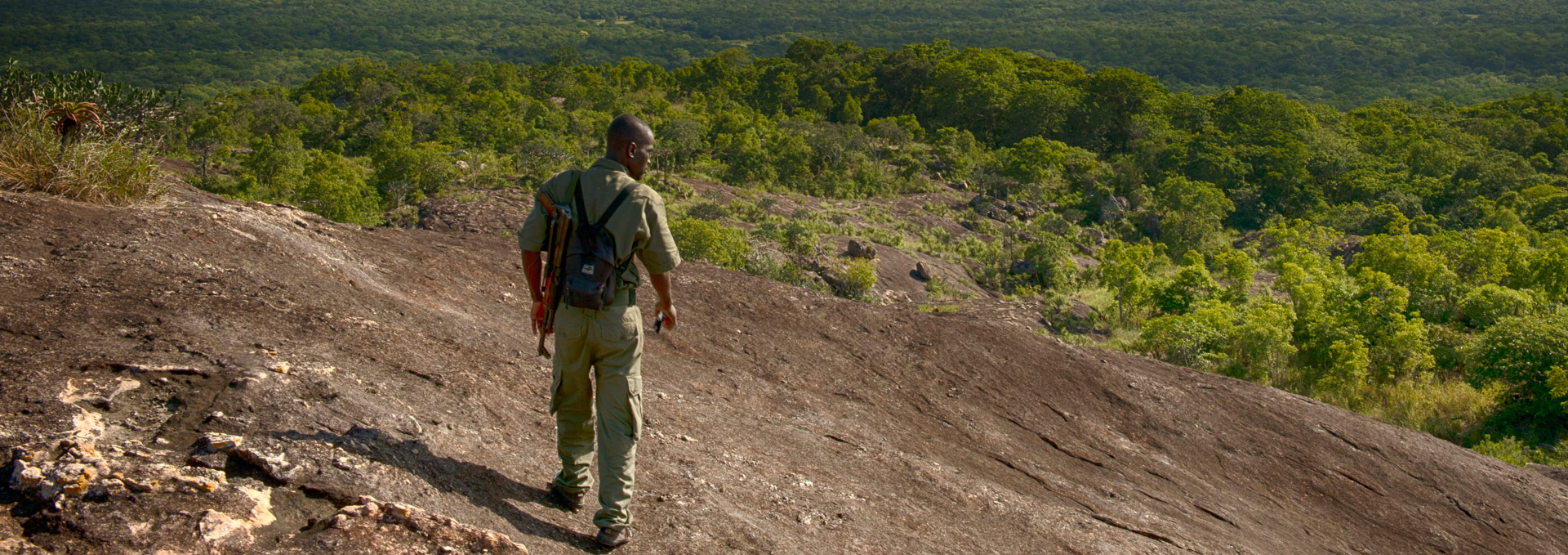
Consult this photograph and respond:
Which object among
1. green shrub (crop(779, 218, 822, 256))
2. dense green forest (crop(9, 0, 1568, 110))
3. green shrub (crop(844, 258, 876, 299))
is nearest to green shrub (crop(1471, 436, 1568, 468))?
green shrub (crop(844, 258, 876, 299))

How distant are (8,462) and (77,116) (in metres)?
4.26

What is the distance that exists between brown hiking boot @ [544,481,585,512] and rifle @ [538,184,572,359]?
0.63 metres

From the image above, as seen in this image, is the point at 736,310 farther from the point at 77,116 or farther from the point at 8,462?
the point at 8,462

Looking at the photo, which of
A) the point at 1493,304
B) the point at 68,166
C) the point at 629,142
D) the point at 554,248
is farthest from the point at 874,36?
the point at 554,248

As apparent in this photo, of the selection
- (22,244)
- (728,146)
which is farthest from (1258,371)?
(728,146)

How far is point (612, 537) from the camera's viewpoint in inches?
124

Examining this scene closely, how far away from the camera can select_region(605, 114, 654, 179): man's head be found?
3268 millimetres

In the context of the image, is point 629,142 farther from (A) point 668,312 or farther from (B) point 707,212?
(B) point 707,212

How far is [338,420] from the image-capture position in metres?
3.46

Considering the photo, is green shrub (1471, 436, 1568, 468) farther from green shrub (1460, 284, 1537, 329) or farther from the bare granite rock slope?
green shrub (1460, 284, 1537, 329)

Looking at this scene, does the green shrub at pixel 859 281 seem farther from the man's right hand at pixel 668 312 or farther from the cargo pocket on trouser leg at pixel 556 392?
the cargo pocket on trouser leg at pixel 556 392

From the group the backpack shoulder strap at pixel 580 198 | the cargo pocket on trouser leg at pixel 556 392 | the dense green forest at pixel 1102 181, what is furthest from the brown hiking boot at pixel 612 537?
the dense green forest at pixel 1102 181

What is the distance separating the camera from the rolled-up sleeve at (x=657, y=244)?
3229 millimetres

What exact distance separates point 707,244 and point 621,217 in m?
11.8
